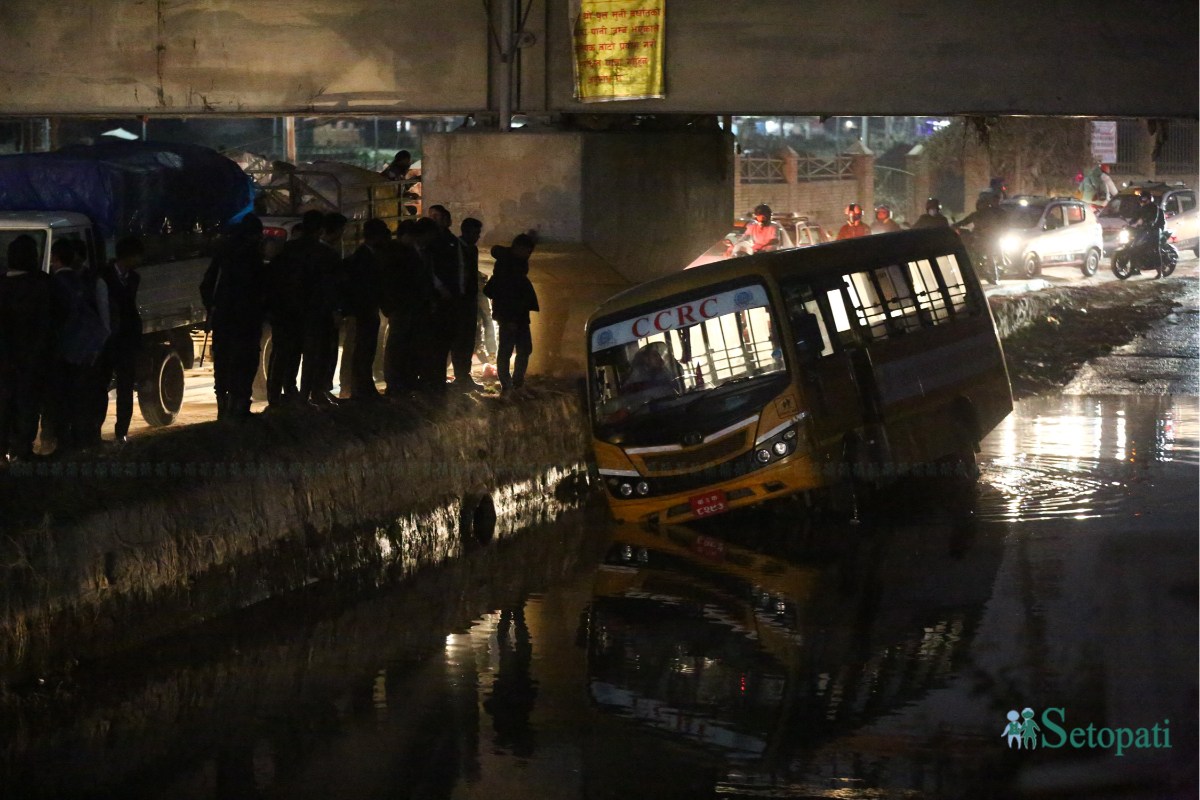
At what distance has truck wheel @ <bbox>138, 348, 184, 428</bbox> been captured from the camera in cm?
1652

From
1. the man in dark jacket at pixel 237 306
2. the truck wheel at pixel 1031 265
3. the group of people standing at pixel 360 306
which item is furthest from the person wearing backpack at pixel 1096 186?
the man in dark jacket at pixel 237 306

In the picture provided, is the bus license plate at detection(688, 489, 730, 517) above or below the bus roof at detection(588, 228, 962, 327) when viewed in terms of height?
below

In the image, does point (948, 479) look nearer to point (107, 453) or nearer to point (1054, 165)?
point (107, 453)

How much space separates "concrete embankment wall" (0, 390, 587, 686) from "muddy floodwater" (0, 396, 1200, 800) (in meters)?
0.27

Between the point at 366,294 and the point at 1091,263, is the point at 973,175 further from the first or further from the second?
the point at 366,294

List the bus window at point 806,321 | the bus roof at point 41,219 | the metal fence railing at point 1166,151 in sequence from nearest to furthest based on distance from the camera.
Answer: the bus window at point 806,321, the bus roof at point 41,219, the metal fence railing at point 1166,151

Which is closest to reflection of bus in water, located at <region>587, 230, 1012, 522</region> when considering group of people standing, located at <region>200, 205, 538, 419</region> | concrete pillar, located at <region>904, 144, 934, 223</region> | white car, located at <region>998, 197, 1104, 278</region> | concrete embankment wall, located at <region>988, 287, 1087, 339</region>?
group of people standing, located at <region>200, 205, 538, 419</region>

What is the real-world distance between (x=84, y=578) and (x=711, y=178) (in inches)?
480

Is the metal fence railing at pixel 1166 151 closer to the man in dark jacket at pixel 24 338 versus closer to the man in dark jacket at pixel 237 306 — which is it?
the man in dark jacket at pixel 237 306

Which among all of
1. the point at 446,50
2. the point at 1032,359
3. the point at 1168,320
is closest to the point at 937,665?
the point at 446,50

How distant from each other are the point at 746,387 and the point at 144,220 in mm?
7193

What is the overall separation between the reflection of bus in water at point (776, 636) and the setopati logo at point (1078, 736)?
1.54 feet

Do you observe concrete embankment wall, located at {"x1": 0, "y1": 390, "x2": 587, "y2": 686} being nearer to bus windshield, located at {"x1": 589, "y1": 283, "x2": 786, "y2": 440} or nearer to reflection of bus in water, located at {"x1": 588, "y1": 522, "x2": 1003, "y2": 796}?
bus windshield, located at {"x1": 589, "y1": 283, "x2": 786, "y2": 440}

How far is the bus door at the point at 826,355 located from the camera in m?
13.6
